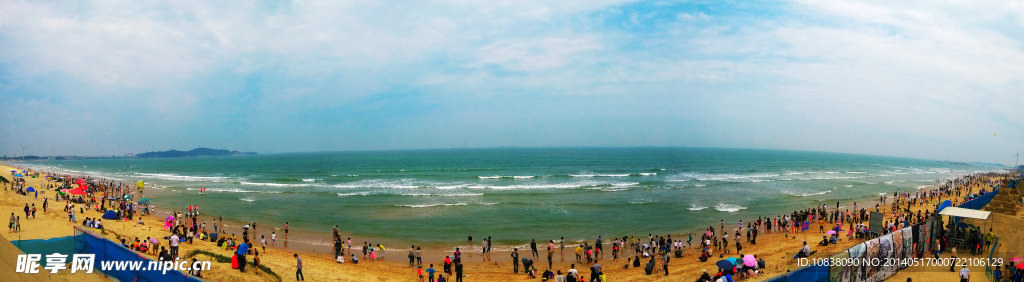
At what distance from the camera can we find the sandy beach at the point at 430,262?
1605 centimetres

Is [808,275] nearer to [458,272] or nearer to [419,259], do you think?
[458,272]

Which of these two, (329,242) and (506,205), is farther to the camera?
(506,205)

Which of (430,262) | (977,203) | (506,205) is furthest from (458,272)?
(977,203)

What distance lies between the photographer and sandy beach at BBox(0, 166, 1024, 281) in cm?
1605

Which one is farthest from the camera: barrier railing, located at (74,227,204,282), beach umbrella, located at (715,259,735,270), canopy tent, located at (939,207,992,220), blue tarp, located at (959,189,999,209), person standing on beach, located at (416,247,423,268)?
blue tarp, located at (959,189,999,209)

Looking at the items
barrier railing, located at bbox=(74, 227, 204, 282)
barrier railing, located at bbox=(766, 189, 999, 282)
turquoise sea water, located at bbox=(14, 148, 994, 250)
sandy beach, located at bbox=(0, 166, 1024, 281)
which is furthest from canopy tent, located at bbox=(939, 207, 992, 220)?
barrier railing, located at bbox=(74, 227, 204, 282)

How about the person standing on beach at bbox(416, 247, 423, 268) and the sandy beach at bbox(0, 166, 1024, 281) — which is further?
the person standing on beach at bbox(416, 247, 423, 268)

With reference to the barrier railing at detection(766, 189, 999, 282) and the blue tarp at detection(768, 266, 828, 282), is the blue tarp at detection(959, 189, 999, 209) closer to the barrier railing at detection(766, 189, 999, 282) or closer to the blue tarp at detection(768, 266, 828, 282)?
the barrier railing at detection(766, 189, 999, 282)

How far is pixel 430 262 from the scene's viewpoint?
21.9m

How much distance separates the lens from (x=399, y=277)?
61.8 feet

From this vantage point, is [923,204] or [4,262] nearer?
[4,262]

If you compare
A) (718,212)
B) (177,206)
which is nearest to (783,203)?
(718,212)

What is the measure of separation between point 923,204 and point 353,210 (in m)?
50.2

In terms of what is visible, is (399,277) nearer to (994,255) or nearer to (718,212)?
(994,255)
